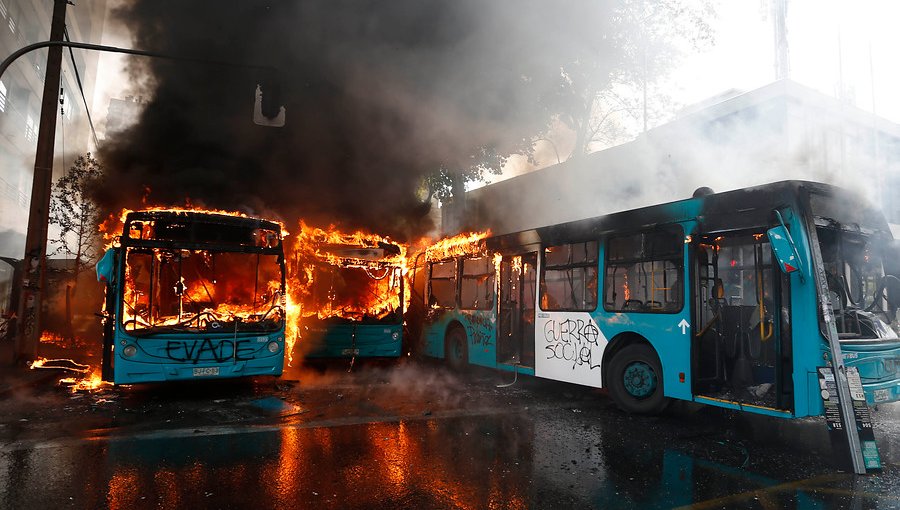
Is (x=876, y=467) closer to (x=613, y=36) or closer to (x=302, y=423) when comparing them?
(x=302, y=423)

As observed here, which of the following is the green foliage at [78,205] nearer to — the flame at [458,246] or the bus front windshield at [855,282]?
the flame at [458,246]

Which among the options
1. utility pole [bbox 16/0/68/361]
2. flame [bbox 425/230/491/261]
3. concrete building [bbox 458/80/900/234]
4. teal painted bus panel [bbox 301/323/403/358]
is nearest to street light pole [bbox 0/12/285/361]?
utility pole [bbox 16/0/68/361]

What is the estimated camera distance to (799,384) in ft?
16.7

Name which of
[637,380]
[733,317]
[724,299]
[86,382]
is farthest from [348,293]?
[733,317]

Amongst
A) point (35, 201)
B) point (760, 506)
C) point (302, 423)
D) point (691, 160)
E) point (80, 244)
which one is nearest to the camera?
point (760, 506)

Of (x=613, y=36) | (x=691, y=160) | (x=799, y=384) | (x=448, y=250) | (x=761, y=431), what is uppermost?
(x=613, y=36)

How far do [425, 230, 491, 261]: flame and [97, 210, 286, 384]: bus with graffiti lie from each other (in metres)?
3.80

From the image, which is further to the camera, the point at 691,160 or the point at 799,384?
the point at 691,160

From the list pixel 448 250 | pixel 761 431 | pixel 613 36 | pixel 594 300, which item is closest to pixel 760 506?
pixel 761 431

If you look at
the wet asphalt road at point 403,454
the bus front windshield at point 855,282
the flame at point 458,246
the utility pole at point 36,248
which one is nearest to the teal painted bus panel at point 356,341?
the flame at point 458,246

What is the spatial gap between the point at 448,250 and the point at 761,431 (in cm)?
676

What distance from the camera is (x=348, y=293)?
1072cm

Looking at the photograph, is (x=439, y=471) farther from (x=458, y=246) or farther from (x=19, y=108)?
(x=19, y=108)

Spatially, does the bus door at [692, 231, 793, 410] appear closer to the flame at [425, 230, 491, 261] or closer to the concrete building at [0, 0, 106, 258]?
the flame at [425, 230, 491, 261]
